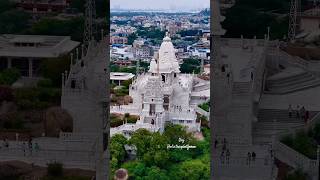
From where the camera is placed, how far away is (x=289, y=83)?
13.1 feet

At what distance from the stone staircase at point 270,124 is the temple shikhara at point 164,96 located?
46 cm

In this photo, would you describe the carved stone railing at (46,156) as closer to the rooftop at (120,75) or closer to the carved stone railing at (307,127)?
the rooftop at (120,75)

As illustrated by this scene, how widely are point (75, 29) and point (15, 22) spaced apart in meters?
0.46

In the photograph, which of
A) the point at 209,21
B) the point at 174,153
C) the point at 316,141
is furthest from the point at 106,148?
the point at 316,141

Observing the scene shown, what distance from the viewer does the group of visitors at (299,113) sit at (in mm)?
3961

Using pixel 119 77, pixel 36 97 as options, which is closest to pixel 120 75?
pixel 119 77

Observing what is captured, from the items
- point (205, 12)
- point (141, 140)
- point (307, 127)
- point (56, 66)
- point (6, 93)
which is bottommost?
point (141, 140)

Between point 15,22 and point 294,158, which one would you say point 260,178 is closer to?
point 294,158

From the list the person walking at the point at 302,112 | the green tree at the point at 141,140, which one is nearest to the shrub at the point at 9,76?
the green tree at the point at 141,140

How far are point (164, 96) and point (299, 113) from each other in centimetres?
110

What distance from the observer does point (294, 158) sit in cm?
394

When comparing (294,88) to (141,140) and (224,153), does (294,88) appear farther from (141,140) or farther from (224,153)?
(141,140)

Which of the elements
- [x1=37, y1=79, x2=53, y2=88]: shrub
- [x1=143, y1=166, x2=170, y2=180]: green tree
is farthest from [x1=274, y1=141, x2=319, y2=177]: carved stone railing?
[x1=37, y1=79, x2=53, y2=88]: shrub

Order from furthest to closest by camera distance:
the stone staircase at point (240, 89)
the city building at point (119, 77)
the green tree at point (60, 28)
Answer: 1. the city building at point (119, 77)
2. the green tree at point (60, 28)
3. the stone staircase at point (240, 89)
